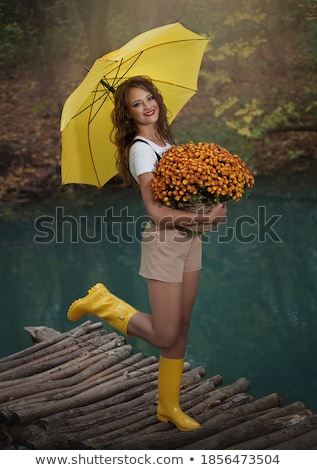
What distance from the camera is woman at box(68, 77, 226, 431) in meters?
3.15

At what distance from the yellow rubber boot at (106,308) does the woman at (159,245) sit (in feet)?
0.04

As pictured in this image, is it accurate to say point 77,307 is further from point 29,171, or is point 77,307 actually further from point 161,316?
point 29,171

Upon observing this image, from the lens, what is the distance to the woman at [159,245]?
10.3 feet

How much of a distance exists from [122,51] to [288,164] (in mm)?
7455

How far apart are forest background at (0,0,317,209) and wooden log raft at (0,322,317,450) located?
5961 mm

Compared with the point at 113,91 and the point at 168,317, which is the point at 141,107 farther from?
the point at 168,317

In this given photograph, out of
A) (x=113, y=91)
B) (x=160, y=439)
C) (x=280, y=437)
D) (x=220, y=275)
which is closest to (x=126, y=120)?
(x=113, y=91)

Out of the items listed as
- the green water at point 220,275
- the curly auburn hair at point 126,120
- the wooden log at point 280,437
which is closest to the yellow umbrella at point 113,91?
the curly auburn hair at point 126,120

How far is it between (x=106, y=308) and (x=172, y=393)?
0.50 metres

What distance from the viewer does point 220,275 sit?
6.95 m

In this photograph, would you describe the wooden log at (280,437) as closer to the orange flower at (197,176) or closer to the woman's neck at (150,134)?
the orange flower at (197,176)

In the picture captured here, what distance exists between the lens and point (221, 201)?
315cm

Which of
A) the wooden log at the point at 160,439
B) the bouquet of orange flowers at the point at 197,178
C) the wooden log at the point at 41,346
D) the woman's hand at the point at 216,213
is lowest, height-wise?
the wooden log at the point at 41,346

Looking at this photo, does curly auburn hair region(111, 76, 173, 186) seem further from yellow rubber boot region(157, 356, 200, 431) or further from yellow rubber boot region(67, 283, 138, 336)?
yellow rubber boot region(157, 356, 200, 431)
